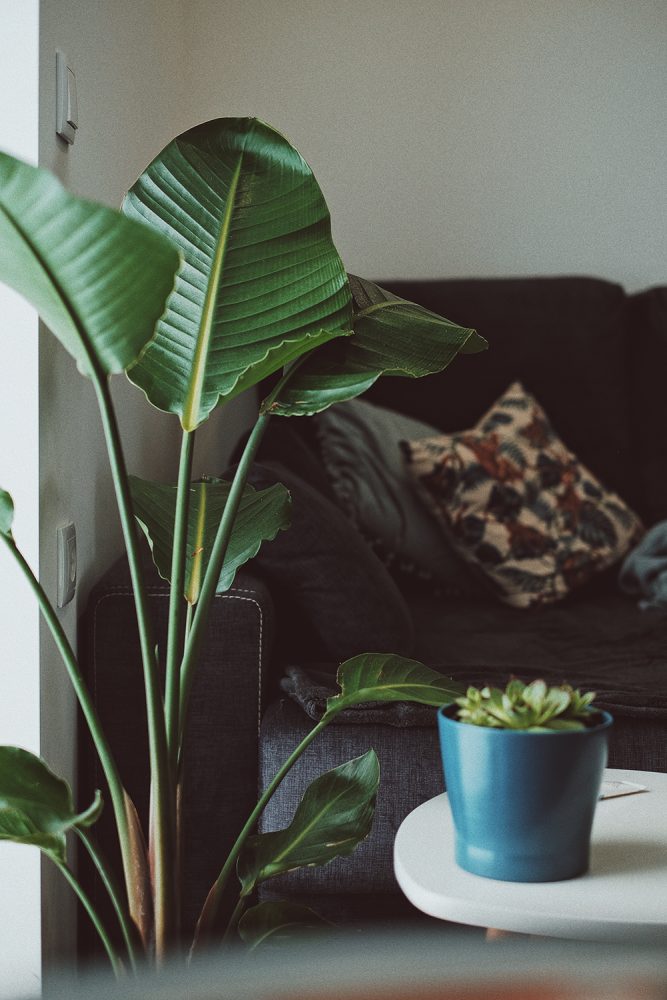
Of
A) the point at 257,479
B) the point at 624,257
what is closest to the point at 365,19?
the point at 624,257

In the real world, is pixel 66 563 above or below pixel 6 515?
below

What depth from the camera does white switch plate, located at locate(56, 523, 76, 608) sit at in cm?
128

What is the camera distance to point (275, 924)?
111cm

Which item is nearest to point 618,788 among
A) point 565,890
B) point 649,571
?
point 565,890

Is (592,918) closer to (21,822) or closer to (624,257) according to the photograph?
(21,822)

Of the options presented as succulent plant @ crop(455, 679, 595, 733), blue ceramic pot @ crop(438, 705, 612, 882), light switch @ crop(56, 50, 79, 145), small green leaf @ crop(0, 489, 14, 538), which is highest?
light switch @ crop(56, 50, 79, 145)

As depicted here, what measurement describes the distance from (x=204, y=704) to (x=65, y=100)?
0.80m

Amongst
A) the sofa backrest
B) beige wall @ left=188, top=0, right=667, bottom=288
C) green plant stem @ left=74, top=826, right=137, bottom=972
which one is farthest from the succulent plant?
beige wall @ left=188, top=0, right=667, bottom=288

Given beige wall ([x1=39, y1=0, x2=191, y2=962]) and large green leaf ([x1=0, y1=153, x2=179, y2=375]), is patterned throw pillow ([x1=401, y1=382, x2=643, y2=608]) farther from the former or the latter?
large green leaf ([x1=0, y1=153, x2=179, y2=375])

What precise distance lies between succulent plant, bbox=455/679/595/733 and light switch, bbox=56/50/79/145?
0.88 meters

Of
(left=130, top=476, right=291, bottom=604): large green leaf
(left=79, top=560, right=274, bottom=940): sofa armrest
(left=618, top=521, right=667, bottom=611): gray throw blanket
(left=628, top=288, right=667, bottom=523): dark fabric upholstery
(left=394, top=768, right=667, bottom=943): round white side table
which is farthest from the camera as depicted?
(left=628, top=288, right=667, bottom=523): dark fabric upholstery

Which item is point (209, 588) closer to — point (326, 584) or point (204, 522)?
point (204, 522)

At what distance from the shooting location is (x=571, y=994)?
0.26 meters

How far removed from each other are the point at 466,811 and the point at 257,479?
2.85ft
